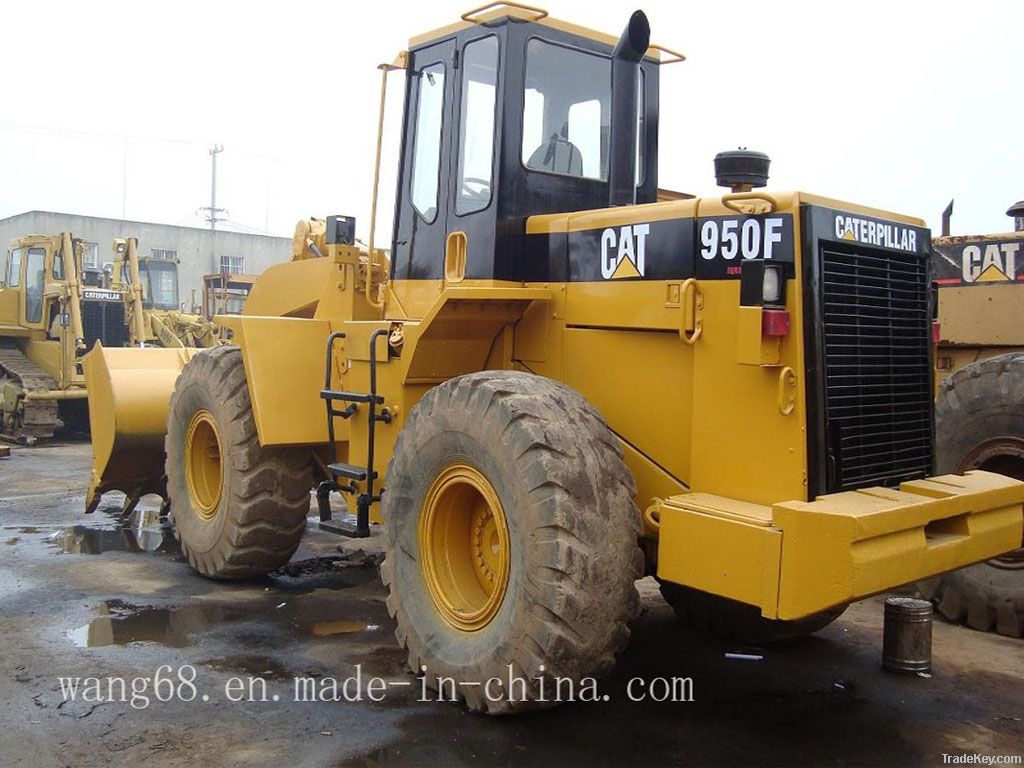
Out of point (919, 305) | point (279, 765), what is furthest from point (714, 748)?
point (919, 305)

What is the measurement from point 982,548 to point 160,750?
3609 mm

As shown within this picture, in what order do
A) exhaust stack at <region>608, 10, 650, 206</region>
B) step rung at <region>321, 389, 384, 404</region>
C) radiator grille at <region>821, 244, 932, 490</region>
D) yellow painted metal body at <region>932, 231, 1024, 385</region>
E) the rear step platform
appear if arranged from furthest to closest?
yellow painted metal body at <region>932, 231, 1024, 385</region> < step rung at <region>321, 389, 384, 404</region> < exhaust stack at <region>608, 10, 650, 206</region> < radiator grille at <region>821, 244, 932, 490</region> < the rear step platform

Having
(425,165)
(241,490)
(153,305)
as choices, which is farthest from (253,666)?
(153,305)

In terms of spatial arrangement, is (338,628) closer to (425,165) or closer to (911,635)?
(425,165)

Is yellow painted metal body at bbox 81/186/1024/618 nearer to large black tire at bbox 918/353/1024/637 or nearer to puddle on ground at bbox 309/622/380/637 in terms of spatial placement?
puddle on ground at bbox 309/622/380/637

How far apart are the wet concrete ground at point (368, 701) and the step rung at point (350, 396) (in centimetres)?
132

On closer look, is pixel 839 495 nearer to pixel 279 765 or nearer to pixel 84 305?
pixel 279 765

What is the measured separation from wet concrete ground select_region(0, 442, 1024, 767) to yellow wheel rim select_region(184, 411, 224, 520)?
0.52 m

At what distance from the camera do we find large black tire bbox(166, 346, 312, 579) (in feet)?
21.8

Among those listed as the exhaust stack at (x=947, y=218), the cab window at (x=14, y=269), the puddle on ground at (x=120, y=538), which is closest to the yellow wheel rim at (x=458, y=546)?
the puddle on ground at (x=120, y=538)

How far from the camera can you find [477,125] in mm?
5688

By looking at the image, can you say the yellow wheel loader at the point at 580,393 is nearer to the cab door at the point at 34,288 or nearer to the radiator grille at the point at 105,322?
the cab door at the point at 34,288

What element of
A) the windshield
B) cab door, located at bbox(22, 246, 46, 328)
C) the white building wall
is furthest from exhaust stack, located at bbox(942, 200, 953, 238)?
the white building wall

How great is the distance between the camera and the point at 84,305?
1808cm
